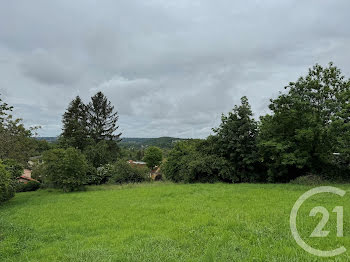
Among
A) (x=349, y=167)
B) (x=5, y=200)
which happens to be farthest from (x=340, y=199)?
(x=5, y=200)

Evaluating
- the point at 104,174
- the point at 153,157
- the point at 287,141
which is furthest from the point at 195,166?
the point at 153,157

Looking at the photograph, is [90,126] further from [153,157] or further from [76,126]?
[153,157]

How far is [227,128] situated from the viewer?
1664cm

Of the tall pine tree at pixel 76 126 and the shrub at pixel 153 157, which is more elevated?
the tall pine tree at pixel 76 126

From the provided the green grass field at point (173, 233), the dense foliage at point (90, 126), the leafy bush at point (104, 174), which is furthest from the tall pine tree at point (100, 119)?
the green grass field at point (173, 233)

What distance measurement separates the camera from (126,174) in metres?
21.2

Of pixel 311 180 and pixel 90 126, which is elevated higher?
pixel 90 126

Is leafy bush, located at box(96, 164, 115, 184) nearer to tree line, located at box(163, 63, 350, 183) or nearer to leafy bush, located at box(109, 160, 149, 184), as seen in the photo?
leafy bush, located at box(109, 160, 149, 184)

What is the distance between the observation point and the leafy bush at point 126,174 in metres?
21.1
